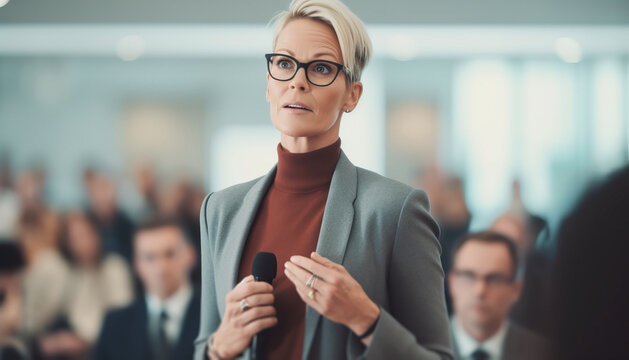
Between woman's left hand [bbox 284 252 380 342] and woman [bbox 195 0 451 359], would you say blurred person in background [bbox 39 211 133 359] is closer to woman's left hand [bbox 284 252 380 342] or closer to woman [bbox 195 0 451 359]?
woman [bbox 195 0 451 359]

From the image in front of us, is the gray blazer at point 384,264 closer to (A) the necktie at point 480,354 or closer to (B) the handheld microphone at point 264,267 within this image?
(B) the handheld microphone at point 264,267

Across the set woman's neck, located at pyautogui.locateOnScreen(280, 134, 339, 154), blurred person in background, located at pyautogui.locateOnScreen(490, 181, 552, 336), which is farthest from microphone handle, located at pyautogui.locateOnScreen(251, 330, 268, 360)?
blurred person in background, located at pyautogui.locateOnScreen(490, 181, 552, 336)

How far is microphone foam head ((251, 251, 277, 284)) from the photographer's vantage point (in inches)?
40.8

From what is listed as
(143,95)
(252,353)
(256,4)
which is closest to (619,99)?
(256,4)

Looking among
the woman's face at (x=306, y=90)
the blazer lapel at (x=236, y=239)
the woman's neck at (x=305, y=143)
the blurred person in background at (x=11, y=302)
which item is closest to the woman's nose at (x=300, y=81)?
the woman's face at (x=306, y=90)

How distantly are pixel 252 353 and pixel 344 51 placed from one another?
0.60 meters

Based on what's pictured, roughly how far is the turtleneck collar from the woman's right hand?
231 mm

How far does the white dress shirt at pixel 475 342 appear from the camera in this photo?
275cm

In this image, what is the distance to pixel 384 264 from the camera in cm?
107

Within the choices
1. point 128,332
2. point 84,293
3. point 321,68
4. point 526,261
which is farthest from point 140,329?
point 321,68

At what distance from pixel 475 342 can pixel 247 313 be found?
2.06 metres

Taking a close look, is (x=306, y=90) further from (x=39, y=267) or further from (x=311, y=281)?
(x=39, y=267)

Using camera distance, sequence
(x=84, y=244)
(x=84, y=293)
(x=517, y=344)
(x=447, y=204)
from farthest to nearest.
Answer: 1. (x=447, y=204)
2. (x=84, y=244)
3. (x=84, y=293)
4. (x=517, y=344)

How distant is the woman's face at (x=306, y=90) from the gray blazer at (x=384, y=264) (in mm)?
117
